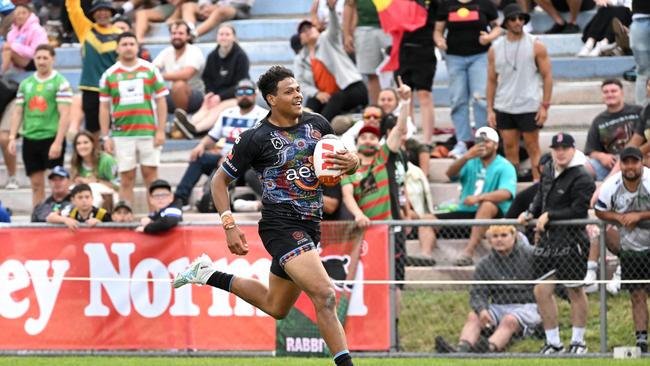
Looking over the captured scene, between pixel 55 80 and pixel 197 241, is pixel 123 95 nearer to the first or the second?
pixel 55 80

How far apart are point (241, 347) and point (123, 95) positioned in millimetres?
4034

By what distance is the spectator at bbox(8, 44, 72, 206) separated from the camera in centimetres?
1730

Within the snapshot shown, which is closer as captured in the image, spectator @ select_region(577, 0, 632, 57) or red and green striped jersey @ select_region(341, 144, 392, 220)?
red and green striped jersey @ select_region(341, 144, 392, 220)

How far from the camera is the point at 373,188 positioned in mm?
14367

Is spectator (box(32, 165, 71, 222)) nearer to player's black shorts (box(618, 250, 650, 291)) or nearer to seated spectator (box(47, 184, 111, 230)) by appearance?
seated spectator (box(47, 184, 111, 230))

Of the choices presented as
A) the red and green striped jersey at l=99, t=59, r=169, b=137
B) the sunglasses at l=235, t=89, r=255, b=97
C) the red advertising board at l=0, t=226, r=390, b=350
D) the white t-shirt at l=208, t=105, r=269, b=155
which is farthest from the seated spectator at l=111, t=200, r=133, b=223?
the sunglasses at l=235, t=89, r=255, b=97

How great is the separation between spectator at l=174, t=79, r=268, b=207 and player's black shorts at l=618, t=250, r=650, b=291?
5.08 meters

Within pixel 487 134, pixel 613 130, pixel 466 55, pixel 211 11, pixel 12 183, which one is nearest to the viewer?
pixel 487 134

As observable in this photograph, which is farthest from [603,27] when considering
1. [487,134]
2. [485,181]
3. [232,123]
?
[232,123]

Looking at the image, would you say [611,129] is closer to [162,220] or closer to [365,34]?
[365,34]

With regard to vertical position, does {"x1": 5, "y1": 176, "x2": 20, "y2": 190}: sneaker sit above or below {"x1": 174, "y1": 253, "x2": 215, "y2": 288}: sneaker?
below

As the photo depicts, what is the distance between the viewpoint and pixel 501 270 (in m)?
13.6

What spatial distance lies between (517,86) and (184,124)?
4.40 meters

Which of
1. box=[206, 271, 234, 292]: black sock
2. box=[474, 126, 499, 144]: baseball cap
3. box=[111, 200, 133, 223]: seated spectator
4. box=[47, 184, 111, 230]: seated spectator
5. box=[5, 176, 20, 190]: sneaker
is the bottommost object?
box=[5, 176, 20, 190]: sneaker
